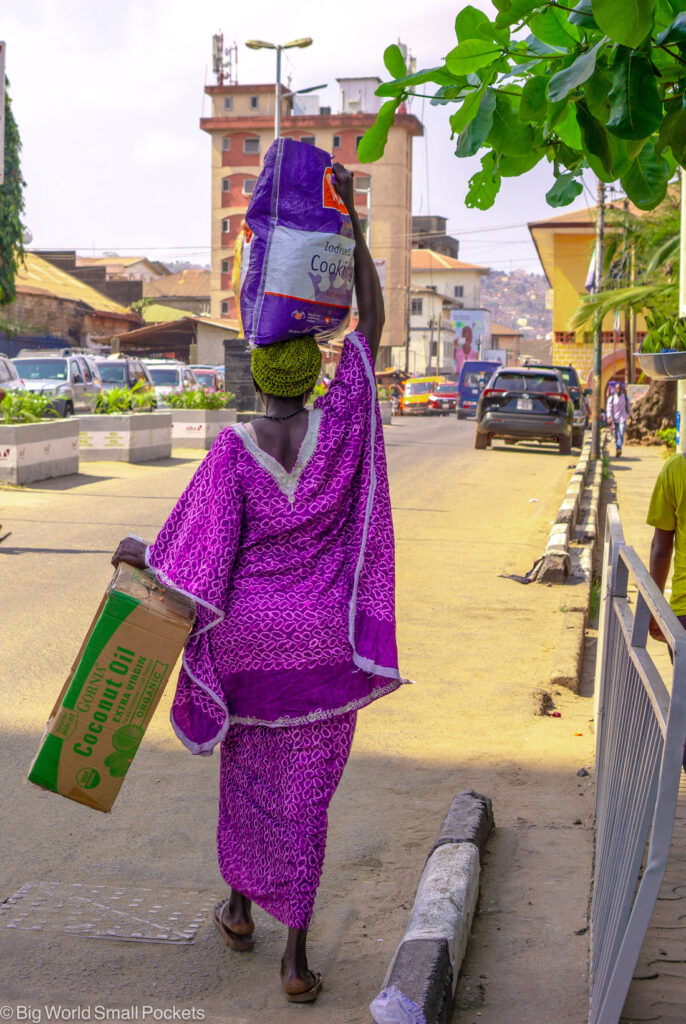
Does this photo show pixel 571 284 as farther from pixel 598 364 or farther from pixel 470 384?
pixel 598 364

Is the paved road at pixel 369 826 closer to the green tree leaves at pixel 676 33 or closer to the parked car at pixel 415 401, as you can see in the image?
the green tree leaves at pixel 676 33

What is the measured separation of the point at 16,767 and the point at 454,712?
2215 mm

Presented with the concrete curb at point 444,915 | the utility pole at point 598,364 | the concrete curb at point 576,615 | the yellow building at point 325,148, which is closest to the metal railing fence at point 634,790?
the concrete curb at point 444,915

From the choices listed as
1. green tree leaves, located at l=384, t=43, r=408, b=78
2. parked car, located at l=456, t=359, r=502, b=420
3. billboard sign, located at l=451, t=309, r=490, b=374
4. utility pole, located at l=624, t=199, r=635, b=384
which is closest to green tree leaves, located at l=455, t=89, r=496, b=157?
green tree leaves, located at l=384, t=43, r=408, b=78

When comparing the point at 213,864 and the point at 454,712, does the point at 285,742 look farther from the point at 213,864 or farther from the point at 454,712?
the point at 454,712

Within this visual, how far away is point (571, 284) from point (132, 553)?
151 ft

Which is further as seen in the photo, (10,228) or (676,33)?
(10,228)

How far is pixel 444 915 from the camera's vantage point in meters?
3.20

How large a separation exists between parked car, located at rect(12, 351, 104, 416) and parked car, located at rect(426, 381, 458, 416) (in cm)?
2539

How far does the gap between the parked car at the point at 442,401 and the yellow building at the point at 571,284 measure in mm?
4608

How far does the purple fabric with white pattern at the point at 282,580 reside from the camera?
3.10m

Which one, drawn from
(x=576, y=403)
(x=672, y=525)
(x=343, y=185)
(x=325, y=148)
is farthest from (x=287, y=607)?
(x=325, y=148)

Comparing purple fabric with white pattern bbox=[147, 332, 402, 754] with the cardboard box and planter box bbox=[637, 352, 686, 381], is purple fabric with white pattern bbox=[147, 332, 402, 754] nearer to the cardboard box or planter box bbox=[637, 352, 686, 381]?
the cardboard box

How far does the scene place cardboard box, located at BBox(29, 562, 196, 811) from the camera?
3.01m
